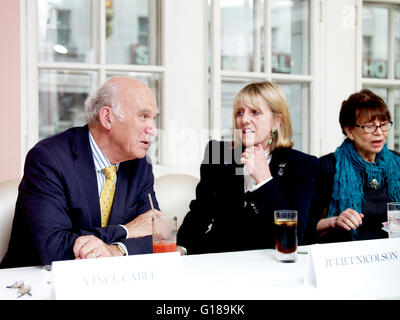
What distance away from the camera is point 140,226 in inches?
60.0

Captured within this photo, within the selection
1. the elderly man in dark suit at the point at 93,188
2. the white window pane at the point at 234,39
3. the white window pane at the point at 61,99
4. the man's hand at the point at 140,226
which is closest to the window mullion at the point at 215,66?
the elderly man in dark suit at the point at 93,188

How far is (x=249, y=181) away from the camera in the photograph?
1.88 meters

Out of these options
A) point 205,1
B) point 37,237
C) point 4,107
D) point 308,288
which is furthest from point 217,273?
point 205,1

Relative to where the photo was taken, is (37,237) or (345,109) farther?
(345,109)

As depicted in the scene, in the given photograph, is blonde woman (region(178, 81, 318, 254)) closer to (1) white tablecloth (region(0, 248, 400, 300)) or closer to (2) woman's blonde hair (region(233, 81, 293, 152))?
(2) woman's blonde hair (region(233, 81, 293, 152))

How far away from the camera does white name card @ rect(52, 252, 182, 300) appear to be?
94cm

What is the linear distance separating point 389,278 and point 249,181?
817 millimetres

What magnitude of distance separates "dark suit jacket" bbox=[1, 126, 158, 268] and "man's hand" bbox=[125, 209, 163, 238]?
35mm

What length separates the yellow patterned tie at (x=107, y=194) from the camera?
5.30 feet

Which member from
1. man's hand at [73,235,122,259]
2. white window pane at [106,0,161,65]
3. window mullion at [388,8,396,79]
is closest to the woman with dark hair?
man's hand at [73,235,122,259]

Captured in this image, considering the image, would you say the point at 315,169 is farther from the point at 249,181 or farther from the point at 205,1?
the point at 205,1

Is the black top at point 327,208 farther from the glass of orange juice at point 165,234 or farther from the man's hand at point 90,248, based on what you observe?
the man's hand at point 90,248

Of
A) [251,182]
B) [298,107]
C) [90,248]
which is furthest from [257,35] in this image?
A: [90,248]

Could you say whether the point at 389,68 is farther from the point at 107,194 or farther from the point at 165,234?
the point at 165,234
